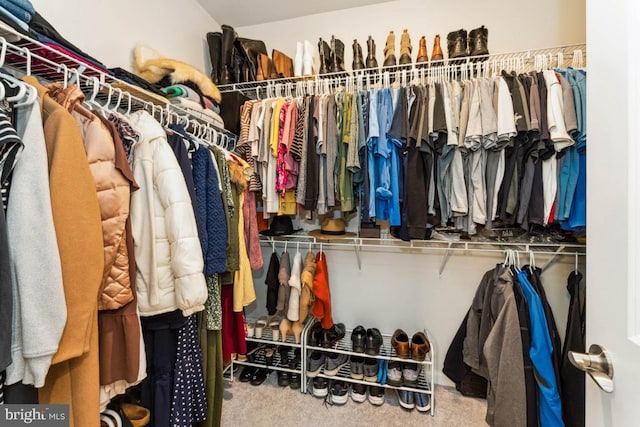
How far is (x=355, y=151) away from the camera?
1.50m

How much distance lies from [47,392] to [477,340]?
6.21 ft

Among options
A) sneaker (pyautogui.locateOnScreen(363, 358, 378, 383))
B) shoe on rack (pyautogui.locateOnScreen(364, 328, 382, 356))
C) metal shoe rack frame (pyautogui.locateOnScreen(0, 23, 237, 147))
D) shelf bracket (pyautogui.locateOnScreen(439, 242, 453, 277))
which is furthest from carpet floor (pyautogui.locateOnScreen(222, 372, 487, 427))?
metal shoe rack frame (pyautogui.locateOnScreen(0, 23, 237, 147))

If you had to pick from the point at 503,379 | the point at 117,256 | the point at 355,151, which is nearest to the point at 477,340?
the point at 503,379

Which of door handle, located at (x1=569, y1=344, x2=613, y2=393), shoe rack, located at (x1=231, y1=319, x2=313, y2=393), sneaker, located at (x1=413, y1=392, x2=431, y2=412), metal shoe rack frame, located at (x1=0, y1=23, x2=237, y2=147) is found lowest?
sneaker, located at (x1=413, y1=392, x2=431, y2=412)

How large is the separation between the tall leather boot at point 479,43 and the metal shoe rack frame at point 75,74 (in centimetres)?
161

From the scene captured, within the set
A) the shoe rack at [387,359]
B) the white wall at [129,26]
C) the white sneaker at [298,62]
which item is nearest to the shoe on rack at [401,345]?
the shoe rack at [387,359]

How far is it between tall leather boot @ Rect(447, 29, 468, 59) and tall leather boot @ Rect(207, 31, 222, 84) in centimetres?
157

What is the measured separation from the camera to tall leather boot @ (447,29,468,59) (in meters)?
1.62

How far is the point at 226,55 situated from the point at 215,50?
11 cm

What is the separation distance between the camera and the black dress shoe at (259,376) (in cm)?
182

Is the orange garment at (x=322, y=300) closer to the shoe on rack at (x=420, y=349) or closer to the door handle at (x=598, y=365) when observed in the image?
the shoe on rack at (x=420, y=349)

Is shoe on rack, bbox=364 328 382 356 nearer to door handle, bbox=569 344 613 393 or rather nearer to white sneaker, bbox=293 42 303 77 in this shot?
door handle, bbox=569 344 613 393

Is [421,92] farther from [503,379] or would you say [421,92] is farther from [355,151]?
[503,379]

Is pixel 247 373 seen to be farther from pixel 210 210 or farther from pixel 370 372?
pixel 210 210
